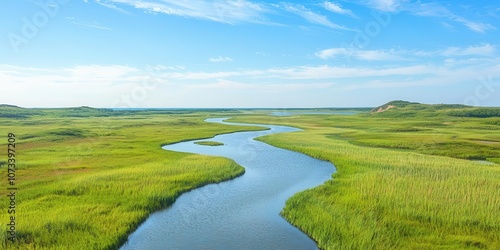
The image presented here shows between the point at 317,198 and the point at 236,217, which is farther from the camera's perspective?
the point at 317,198

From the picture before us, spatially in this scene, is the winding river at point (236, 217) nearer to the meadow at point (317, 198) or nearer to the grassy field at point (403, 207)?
the meadow at point (317, 198)

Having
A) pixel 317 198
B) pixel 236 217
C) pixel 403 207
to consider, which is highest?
pixel 403 207

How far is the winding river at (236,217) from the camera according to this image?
59.2ft

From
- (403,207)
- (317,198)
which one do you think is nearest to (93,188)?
(317,198)

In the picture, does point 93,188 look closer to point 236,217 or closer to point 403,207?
point 236,217

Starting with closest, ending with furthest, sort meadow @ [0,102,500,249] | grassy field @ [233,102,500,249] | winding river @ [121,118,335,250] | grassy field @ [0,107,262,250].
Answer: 1. grassy field @ [233,102,500,249]
2. meadow @ [0,102,500,249]
3. grassy field @ [0,107,262,250]
4. winding river @ [121,118,335,250]

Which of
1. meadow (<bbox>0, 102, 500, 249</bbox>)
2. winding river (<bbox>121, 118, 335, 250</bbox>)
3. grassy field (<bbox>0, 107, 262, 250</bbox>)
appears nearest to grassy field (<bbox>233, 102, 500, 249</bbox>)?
meadow (<bbox>0, 102, 500, 249</bbox>)

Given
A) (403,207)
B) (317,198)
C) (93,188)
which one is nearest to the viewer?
(403,207)

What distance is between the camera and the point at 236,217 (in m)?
21.8

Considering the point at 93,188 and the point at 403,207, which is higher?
the point at 403,207

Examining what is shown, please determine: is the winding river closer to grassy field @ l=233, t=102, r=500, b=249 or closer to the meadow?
the meadow

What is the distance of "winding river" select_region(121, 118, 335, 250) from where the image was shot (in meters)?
18.0

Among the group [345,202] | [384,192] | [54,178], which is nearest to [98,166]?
[54,178]

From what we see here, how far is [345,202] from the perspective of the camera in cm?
2350
